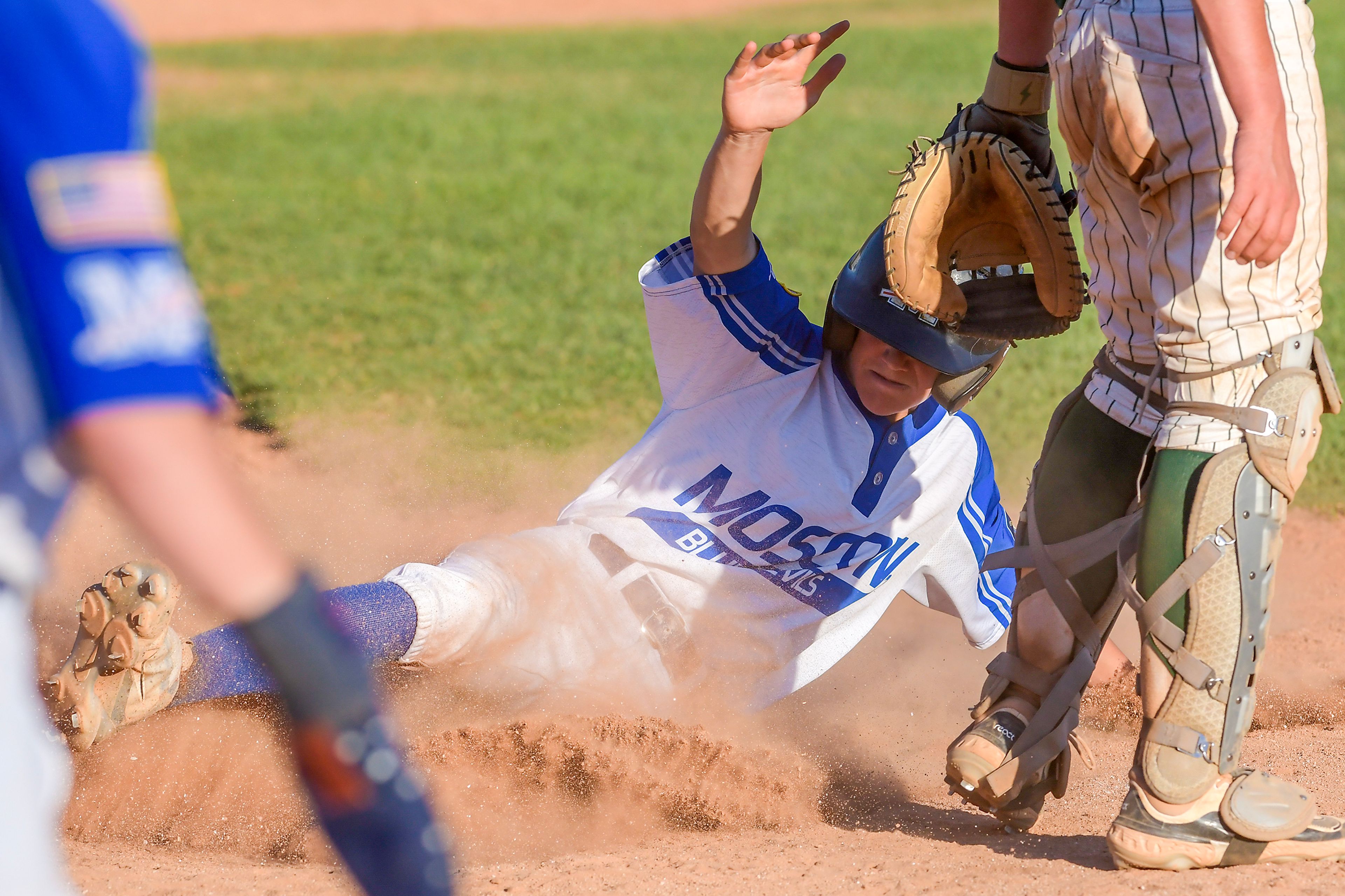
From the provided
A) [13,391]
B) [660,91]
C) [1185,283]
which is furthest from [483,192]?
[13,391]

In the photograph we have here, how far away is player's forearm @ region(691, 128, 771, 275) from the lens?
8.77ft

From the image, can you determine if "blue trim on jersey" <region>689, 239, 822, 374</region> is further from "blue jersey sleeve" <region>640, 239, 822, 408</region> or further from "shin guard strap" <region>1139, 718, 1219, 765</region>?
"shin guard strap" <region>1139, 718, 1219, 765</region>

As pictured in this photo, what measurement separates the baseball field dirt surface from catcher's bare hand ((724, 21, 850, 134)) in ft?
4.83

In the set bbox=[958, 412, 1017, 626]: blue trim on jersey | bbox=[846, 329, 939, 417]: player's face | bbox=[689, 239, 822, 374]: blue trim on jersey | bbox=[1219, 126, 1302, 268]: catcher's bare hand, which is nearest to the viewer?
bbox=[1219, 126, 1302, 268]: catcher's bare hand

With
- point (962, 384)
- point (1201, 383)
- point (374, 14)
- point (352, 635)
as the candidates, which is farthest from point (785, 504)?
point (374, 14)

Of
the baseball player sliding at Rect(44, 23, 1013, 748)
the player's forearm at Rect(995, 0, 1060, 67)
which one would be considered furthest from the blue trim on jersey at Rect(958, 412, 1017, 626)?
the player's forearm at Rect(995, 0, 1060, 67)

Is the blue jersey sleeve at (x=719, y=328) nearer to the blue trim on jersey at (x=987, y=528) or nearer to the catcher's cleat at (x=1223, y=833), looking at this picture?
the blue trim on jersey at (x=987, y=528)

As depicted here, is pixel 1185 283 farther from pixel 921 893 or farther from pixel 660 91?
pixel 660 91

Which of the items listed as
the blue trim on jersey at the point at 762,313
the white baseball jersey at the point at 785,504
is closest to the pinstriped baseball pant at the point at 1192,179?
the blue trim on jersey at the point at 762,313

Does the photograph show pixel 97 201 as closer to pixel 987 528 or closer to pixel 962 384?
pixel 962 384

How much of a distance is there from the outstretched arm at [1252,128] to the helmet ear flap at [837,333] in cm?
128

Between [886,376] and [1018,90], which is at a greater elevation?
[1018,90]

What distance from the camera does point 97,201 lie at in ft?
3.23

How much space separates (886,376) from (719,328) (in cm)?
44
